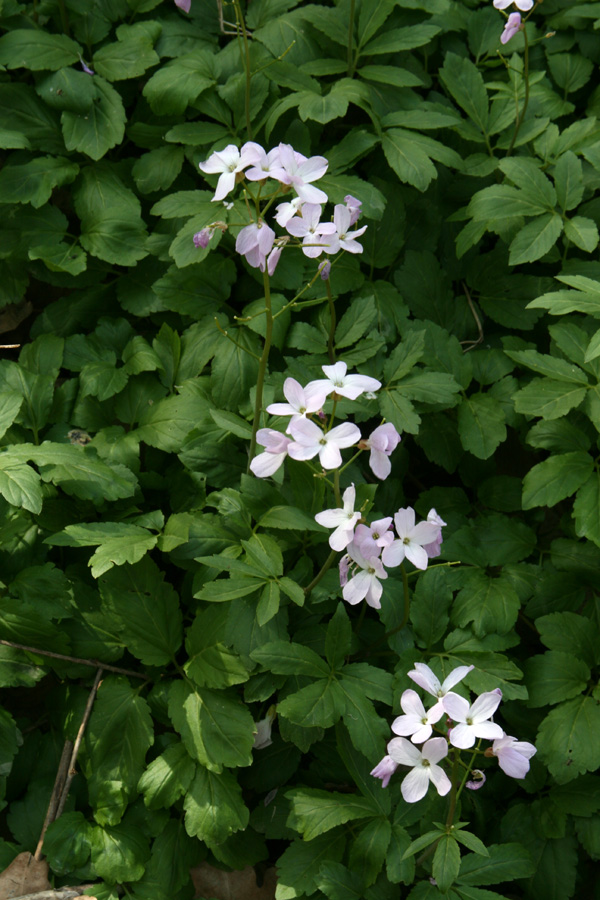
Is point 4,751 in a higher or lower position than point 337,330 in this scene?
lower

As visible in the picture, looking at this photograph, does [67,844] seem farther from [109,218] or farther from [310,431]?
[109,218]

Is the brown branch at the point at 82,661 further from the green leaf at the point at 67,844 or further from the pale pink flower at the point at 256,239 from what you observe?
the pale pink flower at the point at 256,239

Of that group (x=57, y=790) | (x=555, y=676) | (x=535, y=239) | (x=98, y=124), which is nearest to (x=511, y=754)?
(x=555, y=676)

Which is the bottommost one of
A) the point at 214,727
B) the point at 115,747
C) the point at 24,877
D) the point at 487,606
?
the point at 24,877

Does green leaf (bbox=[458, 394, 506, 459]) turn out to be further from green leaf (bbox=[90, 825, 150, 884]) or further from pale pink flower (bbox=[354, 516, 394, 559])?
green leaf (bbox=[90, 825, 150, 884])

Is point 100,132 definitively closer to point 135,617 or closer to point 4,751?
point 135,617

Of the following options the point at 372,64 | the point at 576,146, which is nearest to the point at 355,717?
the point at 576,146

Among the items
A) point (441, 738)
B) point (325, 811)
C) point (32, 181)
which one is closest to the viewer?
point (441, 738)
